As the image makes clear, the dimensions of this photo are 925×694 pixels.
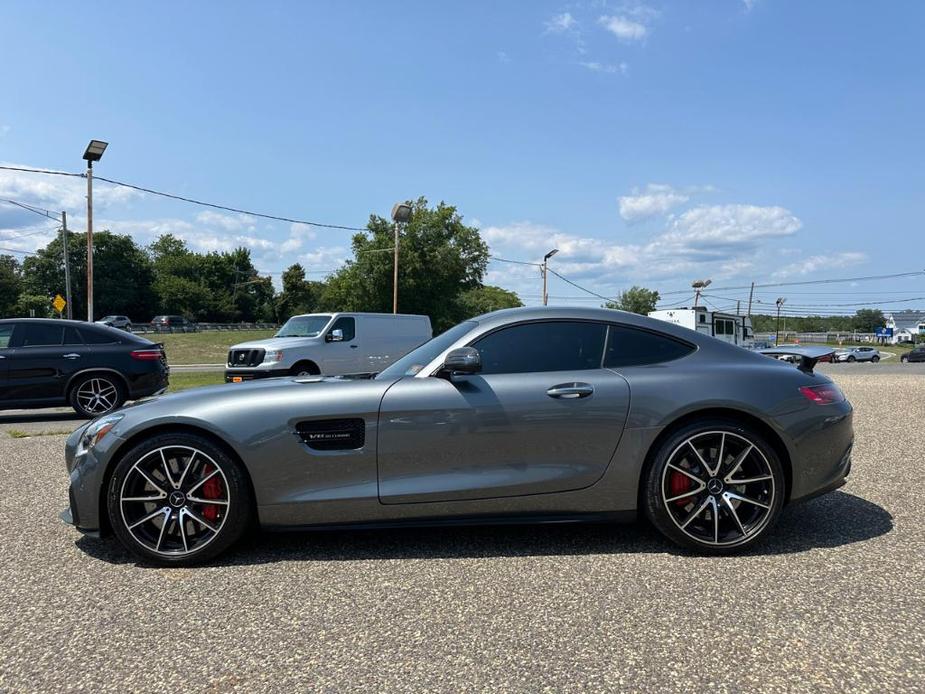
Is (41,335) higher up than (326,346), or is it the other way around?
(41,335)

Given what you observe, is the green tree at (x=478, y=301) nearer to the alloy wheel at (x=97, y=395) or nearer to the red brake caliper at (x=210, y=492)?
the alloy wheel at (x=97, y=395)

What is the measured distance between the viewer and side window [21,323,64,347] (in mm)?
9211

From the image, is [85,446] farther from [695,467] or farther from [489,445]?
[695,467]

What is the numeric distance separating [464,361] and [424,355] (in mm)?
531

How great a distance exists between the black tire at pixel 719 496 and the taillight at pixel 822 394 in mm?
398

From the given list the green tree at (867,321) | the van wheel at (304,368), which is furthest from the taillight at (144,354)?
the green tree at (867,321)

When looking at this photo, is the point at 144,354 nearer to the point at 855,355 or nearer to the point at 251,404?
the point at 251,404

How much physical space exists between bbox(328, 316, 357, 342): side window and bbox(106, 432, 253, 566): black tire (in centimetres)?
1068

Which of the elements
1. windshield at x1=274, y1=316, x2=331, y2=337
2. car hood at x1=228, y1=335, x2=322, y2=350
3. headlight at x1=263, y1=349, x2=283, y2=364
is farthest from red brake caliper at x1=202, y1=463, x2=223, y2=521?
windshield at x1=274, y1=316, x2=331, y2=337

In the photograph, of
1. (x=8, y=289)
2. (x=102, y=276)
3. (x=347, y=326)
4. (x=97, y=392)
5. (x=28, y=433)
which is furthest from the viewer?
(x=102, y=276)

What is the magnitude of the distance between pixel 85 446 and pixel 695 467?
3.30m

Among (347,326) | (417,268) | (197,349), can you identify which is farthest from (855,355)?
(347,326)

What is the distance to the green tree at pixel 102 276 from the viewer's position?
81.9 metres

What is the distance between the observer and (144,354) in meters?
9.68
